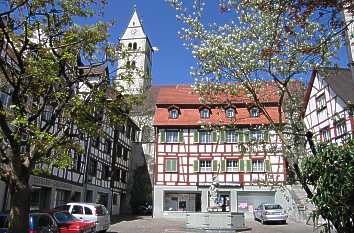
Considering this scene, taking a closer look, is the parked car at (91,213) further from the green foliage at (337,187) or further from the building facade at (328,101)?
the green foliage at (337,187)

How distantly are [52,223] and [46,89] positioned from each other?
5.11 meters

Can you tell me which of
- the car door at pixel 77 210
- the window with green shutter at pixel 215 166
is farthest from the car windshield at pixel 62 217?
the window with green shutter at pixel 215 166

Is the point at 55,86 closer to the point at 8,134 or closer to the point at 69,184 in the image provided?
the point at 8,134

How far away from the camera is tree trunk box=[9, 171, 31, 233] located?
1030 centimetres

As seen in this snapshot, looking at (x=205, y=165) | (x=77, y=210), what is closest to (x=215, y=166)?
(x=205, y=165)

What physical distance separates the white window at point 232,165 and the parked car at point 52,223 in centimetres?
2246

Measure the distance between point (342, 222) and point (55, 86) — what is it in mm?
8131

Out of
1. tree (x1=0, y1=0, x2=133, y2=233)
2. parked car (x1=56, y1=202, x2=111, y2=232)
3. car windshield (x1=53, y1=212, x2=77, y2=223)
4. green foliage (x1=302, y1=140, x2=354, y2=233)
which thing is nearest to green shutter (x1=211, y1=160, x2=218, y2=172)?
parked car (x1=56, y1=202, x2=111, y2=232)

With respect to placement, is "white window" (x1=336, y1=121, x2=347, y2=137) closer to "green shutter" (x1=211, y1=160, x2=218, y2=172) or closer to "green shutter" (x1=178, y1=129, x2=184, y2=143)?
"green shutter" (x1=211, y1=160, x2=218, y2=172)

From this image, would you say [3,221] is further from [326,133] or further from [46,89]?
[326,133]

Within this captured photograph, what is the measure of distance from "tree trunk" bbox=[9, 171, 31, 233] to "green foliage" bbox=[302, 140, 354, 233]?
6761mm

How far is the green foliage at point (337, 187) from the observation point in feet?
28.9

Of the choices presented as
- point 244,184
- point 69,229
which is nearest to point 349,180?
point 69,229

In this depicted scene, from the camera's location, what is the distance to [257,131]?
594 inches
